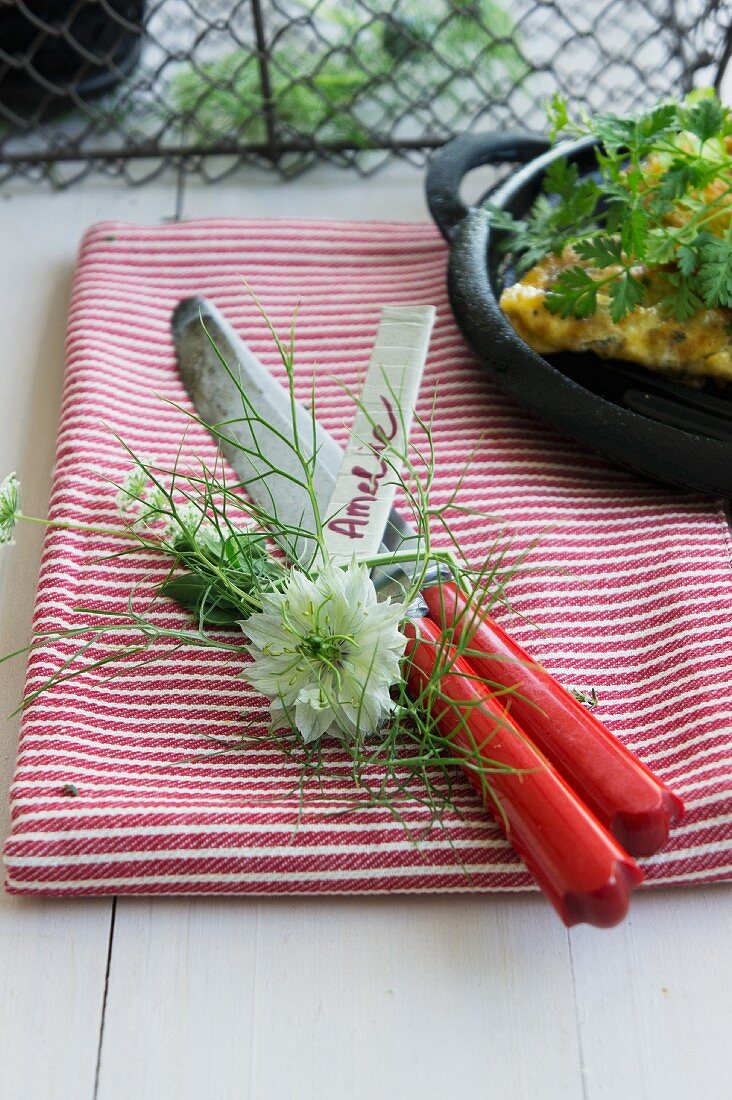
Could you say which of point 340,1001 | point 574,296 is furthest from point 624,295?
point 340,1001

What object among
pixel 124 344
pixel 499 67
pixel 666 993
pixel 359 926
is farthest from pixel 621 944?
pixel 499 67

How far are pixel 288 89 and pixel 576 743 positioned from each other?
74cm

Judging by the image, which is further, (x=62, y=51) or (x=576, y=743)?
(x=62, y=51)

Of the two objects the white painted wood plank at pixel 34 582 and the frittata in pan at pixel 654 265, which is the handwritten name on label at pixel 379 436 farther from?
the white painted wood plank at pixel 34 582

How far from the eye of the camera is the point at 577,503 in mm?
764

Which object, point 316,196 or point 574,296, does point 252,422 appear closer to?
point 574,296

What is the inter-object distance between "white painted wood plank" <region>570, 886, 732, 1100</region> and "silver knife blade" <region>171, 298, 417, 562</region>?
9.9 inches

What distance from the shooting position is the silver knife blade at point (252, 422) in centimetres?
72

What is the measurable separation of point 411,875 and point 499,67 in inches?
34.5

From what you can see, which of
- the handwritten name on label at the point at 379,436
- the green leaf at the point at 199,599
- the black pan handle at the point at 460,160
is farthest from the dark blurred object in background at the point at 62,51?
the green leaf at the point at 199,599

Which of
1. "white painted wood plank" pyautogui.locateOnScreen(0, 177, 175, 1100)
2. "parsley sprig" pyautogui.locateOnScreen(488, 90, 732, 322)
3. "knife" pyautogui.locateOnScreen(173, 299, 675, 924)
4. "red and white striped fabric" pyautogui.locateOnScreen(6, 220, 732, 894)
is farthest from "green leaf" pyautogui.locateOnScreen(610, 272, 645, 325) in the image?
"white painted wood plank" pyautogui.locateOnScreen(0, 177, 175, 1100)

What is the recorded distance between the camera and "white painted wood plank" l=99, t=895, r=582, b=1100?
56cm

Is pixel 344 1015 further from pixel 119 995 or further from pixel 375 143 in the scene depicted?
pixel 375 143

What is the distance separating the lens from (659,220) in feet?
2.51
